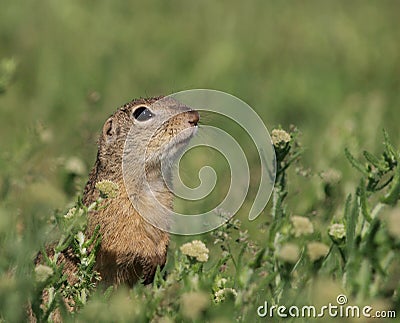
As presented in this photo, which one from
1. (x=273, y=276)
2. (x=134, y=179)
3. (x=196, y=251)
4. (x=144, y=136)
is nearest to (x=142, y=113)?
(x=144, y=136)

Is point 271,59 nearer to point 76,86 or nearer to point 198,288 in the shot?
point 76,86

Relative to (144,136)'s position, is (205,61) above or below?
above

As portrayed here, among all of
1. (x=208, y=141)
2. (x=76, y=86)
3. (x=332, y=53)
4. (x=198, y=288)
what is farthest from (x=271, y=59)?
(x=198, y=288)

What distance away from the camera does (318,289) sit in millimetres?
2734

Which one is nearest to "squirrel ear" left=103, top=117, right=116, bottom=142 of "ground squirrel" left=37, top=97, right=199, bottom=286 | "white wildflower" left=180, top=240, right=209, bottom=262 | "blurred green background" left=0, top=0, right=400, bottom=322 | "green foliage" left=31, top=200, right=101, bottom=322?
"ground squirrel" left=37, top=97, right=199, bottom=286

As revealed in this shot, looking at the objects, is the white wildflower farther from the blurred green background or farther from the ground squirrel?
the blurred green background

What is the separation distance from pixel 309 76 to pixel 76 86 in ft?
7.09

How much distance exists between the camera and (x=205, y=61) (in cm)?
824

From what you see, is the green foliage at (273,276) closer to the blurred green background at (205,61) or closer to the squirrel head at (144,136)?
the squirrel head at (144,136)

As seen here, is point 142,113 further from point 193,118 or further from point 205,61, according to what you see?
point 205,61

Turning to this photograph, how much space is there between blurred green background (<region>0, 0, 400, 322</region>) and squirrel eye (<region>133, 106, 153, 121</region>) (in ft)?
2.79

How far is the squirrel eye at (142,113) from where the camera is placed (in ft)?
14.3

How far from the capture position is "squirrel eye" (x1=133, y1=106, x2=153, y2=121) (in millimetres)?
4348

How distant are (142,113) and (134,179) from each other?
0.36m
